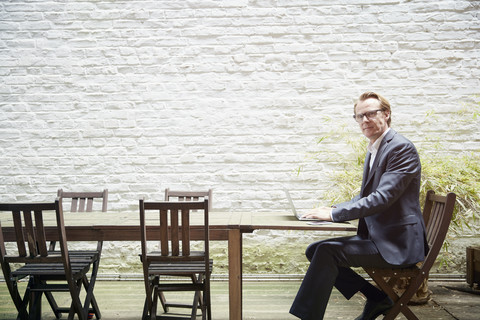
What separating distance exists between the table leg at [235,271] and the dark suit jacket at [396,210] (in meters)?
0.63

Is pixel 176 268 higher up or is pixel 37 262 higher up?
pixel 37 262

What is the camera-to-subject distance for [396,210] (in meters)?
2.76

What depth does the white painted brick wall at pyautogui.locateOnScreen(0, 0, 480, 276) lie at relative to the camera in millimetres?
5035

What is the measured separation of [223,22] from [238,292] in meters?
3.23

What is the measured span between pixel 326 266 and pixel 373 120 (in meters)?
1.00

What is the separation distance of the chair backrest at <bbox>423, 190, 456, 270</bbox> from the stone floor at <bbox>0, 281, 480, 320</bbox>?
3.33 feet

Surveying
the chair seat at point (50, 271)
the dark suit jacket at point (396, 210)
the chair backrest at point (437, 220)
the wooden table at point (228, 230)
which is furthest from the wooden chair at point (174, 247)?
the chair backrest at point (437, 220)

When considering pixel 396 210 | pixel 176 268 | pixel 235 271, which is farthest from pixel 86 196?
pixel 396 210

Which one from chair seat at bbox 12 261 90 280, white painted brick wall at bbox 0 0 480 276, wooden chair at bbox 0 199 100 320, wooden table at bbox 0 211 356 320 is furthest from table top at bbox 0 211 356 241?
white painted brick wall at bbox 0 0 480 276

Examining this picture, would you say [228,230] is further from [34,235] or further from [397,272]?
[34,235]

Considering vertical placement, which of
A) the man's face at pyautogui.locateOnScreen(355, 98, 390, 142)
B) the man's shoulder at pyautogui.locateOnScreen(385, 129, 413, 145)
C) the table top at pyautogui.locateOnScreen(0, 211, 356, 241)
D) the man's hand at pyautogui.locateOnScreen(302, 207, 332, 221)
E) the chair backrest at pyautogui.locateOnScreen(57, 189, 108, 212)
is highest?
the man's face at pyautogui.locateOnScreen(355, 98, 390, 142)

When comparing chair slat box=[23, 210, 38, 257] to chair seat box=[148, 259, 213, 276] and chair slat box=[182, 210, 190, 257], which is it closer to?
chair seat box=[148, 259, 213, 276]

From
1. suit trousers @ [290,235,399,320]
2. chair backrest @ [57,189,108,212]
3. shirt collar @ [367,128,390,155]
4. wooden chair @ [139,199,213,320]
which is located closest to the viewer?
suit trousers @ [290,235,399,320]

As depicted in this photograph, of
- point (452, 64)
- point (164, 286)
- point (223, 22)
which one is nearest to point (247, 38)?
point (223, 22)
